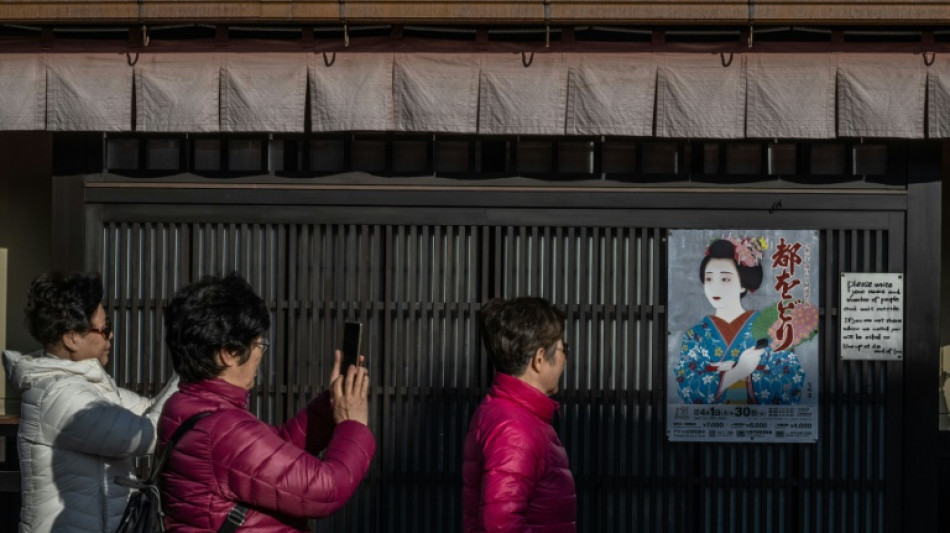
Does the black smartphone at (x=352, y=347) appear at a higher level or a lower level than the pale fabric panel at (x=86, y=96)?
lower

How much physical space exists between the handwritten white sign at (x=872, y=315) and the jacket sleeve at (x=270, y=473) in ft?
13.7

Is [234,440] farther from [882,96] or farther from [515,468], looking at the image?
[882,96]

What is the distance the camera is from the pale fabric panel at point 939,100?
6500 millimetres

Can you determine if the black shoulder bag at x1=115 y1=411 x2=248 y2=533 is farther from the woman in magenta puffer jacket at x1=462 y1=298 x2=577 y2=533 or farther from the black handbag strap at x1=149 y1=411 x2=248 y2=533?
the woman in magenta puffer jacket at x1=462 y1=298 x2=577 y2=533

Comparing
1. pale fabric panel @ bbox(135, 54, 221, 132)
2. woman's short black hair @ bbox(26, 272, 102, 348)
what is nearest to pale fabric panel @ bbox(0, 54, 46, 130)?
pale fabric panel @ bbox(135, 54, 221, 132)

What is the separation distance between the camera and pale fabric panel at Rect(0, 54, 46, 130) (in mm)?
6680

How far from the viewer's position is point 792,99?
6.56 metres

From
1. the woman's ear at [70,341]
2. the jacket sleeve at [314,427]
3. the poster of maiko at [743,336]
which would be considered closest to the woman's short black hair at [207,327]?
the jacket sleeve at [314,427]

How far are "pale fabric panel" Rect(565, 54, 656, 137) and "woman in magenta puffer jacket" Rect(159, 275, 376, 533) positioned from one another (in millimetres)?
3099

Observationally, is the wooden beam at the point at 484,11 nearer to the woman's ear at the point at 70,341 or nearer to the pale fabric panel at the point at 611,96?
the pale fabric panel at the point at 611,96

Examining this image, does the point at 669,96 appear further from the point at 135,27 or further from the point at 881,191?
the point at 135,27

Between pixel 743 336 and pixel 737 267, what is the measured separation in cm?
40

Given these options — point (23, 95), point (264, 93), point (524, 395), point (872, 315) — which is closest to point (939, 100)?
point (872, 315)

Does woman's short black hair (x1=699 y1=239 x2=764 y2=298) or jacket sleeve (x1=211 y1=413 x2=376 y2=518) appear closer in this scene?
jacket sleeve (x1=211 y1=413 x2=376 y2=518)
